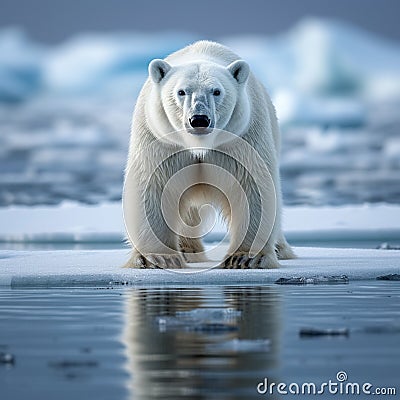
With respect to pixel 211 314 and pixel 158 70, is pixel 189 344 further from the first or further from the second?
pixel 158 70

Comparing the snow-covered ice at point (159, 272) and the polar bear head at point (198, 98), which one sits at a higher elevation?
the polar bear head at point (198, 98)

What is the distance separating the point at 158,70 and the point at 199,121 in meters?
0.82

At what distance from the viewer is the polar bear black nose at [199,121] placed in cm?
784

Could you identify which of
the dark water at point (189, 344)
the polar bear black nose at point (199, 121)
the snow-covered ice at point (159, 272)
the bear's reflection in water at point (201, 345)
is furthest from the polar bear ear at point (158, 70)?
the bear's reflection in water at point (201, 345)

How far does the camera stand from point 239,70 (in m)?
8.52

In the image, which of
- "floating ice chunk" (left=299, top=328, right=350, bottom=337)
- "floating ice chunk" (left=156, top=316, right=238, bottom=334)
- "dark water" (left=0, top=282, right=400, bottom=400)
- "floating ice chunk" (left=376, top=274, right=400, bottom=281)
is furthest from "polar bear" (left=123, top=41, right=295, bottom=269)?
"floating ice chunk" (left=299, top=328, right=350, bottom=337)

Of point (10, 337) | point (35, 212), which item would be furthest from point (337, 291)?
point (35, 212)

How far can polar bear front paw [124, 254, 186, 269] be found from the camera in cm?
866

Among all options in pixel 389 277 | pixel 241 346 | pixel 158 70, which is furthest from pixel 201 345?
pixel 158 70

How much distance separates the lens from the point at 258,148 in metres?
8.69

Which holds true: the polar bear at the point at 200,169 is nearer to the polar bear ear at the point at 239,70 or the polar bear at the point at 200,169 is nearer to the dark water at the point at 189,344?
the polar bear ear at the point at 239,70

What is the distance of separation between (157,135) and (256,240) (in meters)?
1.18

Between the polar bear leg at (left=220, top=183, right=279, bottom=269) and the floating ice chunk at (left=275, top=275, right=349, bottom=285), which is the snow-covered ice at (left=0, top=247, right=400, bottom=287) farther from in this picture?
the polar bear leg at (left=220, top=183, right=279, bottom=269)

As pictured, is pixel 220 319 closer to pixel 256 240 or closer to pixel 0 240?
pixel 256 240
